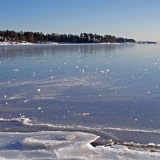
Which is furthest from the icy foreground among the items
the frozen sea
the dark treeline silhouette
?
the dark treeline silhouette

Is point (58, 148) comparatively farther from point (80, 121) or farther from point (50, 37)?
point (50, 37)

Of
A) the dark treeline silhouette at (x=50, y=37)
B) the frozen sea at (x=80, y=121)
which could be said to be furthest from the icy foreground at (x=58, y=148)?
the dark treeline silhouette at (x=50, y=37)

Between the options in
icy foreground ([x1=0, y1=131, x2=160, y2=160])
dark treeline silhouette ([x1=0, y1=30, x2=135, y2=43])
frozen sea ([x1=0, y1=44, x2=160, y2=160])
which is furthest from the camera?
dark treeline silhouette ([x1=0, y1=30, x2=135, y2=43])

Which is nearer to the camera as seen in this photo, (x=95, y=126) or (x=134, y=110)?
(x=95, y=126)

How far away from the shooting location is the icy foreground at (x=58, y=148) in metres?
2.74

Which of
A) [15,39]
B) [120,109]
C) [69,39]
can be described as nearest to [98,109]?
[120,109]

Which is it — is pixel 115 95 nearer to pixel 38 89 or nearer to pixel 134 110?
pixel 134 110

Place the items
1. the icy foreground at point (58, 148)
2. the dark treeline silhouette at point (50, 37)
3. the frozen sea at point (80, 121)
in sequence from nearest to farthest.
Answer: the icy foreground at point (58, 148) → the frozen sea at point (80, 121) → the dark treeline silhouette at point (50, 37)

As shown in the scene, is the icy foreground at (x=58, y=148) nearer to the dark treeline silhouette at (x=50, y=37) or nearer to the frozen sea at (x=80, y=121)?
the frozen sea at (x=80, y=121)

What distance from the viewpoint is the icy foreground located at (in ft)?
8.98

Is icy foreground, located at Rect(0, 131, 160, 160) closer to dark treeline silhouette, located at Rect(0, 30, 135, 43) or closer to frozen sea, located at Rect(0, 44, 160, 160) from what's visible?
frozen sea, located at Rect(0, 44, 160, 160)

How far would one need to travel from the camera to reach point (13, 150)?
2.89 meters

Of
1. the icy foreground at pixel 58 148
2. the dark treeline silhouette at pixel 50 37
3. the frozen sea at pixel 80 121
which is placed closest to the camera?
the icy foreground at pixel 58 148

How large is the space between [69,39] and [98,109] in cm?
8603
